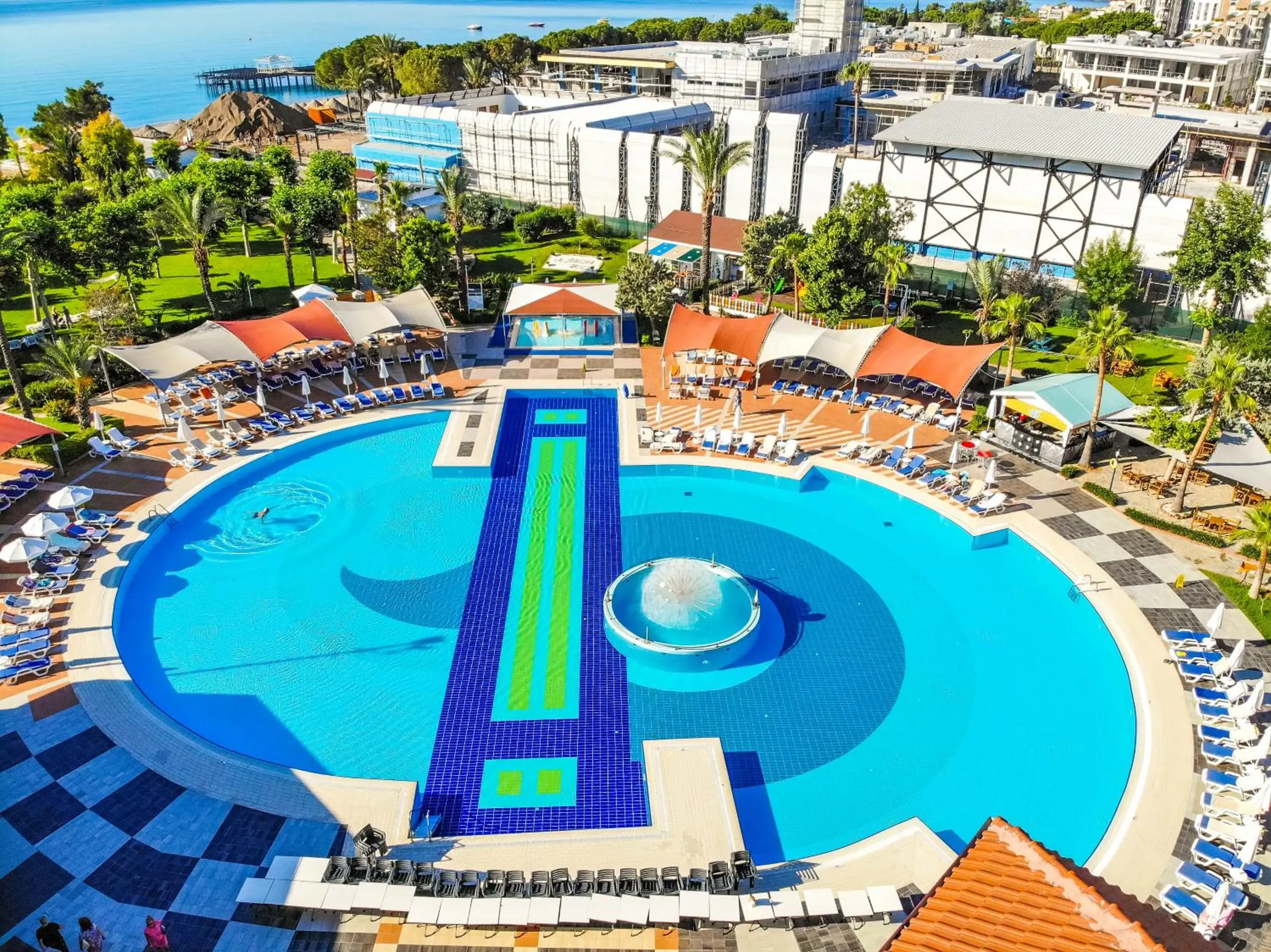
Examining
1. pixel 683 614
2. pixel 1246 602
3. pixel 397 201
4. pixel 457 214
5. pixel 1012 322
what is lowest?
pixel 683 614

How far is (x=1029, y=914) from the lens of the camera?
9820 millimetres

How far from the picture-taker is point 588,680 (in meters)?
20.8

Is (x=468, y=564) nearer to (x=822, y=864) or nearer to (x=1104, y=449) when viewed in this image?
(x=822, y=864)

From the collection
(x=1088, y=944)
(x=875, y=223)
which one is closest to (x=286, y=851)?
(x=1088, y=944)

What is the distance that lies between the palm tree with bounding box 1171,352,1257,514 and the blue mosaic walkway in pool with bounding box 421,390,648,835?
1686 centimetres

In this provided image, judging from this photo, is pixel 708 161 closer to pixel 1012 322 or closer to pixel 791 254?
pixel 791 254

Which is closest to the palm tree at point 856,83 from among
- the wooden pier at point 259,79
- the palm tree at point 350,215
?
the palm tree at point 350,215

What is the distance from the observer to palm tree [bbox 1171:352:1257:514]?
2422 centimetres

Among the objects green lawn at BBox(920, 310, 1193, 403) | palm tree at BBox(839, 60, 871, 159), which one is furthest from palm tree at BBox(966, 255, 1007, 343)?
palm tree at BBox(839, 60, 871, 159)

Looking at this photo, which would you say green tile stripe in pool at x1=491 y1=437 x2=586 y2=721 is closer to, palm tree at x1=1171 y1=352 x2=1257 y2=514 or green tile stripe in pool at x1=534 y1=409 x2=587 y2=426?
green tile stripe in pool at x1=534 y1=409 x2=587 y2=426

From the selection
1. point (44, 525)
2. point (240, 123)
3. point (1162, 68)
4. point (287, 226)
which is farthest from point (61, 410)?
point (1162, 68)

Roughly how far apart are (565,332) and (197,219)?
58.4ft

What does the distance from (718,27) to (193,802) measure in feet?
459

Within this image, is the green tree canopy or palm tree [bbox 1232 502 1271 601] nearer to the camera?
palm tree [bbox 1232 502 1271 601]
